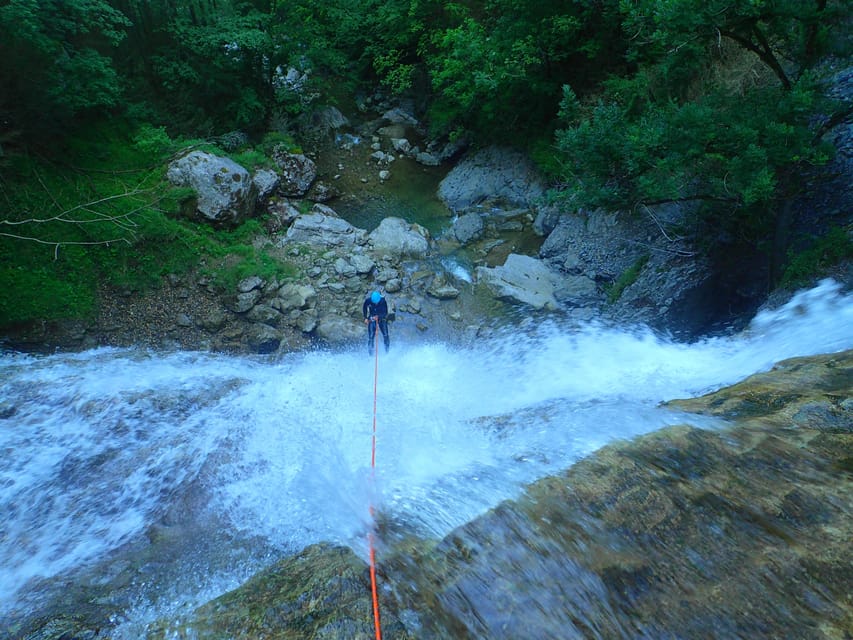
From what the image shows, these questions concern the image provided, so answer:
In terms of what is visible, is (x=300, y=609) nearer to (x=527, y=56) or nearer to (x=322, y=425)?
(x=322, y=425)

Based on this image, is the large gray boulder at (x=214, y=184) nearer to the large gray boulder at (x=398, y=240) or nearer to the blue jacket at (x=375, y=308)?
the large gray boulder at (x=398, y=240)

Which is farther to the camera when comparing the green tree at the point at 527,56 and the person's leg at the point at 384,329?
the green tree at the point at 527,56

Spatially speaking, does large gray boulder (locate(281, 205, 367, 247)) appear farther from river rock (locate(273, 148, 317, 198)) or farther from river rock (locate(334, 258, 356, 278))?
river rock (locate(273, 148, 317, 198))

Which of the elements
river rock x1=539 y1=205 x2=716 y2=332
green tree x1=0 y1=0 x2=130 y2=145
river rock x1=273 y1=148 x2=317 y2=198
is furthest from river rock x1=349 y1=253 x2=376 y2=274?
green tree x1=0 y1=0 x2=130 y2=145

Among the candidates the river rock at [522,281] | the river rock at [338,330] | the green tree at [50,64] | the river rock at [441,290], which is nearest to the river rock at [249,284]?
the river rock at [338,330]

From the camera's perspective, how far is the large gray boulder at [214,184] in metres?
9.86

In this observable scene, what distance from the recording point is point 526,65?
11656 millimetres

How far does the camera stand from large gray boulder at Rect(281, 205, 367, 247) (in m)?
10.8

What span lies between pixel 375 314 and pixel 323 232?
374cm

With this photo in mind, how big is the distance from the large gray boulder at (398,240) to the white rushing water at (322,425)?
9.92 ft

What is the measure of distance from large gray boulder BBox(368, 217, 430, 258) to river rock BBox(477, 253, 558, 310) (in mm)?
1638

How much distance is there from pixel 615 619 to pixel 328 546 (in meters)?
2.14

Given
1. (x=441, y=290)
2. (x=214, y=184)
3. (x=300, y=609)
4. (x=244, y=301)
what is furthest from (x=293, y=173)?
(x=300, y=609)

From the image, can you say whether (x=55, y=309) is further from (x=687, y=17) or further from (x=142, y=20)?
(x=687, y=17)
